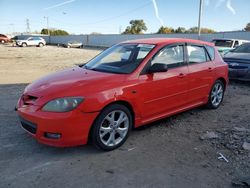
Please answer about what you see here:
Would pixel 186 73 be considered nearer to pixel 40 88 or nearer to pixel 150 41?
pixel 150 41

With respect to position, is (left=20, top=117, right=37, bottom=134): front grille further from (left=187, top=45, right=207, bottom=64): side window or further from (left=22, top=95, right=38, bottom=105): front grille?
(left=187, top=45, right=207, bottom=64): side window

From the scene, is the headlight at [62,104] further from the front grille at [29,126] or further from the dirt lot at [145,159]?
the dirt lot at [145,159]

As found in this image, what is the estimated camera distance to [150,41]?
17.1 ft

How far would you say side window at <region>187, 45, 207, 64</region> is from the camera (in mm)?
5512

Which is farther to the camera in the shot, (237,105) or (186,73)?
(237,105)

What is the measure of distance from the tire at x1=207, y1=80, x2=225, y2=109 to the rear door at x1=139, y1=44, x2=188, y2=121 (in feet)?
3.85

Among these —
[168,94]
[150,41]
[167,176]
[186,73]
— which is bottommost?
[167,176]

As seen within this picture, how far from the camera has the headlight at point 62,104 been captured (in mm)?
3762

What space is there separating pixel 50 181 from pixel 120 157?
3.47ft

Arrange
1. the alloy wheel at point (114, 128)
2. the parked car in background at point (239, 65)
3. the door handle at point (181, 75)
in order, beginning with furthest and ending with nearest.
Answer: the parked car in background at point (239, 65) → the door handle at point (181, 75) → the alloy wheel at point (114, 128)

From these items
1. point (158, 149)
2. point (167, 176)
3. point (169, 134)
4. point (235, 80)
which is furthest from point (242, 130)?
point (235, 80)

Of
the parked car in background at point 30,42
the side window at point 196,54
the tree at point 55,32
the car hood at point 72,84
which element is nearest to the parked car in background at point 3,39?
the parked car in background at point 30,42

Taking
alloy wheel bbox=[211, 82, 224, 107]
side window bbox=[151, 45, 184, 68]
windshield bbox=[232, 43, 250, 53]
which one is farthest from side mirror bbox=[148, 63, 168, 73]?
windshield bbox=[232, 43, 250, 53]

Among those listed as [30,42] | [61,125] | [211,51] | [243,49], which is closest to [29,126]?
[61,125]
